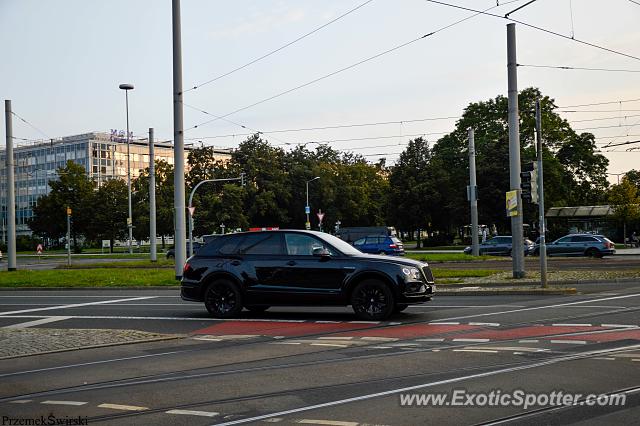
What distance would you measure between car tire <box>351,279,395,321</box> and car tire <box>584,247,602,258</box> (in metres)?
31.0

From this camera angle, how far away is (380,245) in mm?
42781

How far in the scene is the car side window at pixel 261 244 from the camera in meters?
13.9

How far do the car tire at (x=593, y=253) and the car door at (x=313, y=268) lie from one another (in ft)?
102

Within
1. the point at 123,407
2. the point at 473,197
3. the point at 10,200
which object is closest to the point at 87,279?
the point at 10,200

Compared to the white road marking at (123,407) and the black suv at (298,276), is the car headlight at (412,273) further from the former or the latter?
the white road marking at (123,407)

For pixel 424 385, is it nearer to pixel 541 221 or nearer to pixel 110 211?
pixel 541 221

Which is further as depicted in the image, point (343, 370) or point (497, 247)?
point (497, 247)

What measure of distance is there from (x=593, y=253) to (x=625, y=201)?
12.2 meters

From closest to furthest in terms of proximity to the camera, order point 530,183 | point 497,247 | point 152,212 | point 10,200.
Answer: point 530,183 → point 10,200 → point 152,212 → point 497,247

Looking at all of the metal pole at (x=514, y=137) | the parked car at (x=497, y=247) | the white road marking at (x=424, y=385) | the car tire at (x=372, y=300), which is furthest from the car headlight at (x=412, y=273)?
the parked car at (x=497, y=247)

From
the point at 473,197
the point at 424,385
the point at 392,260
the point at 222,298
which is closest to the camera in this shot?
the point at 424,385

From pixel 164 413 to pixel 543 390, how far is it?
3.64 metres

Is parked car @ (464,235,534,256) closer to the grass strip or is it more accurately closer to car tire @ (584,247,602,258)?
car tire @ (584,247,602,258)

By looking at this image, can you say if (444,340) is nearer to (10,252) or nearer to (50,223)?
(10,252)
